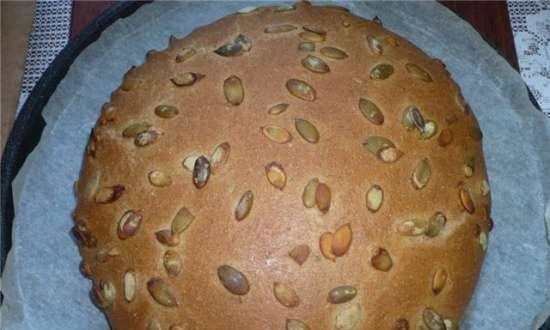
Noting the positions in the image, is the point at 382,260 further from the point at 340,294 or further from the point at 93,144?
the point at 93,144

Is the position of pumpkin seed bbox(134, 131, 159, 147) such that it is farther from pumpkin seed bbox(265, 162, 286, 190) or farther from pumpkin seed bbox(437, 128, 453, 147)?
pumpkin seed bbox(437, 128, 453, 147)

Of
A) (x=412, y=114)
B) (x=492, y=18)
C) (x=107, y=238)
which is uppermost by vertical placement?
(x=412, y=114)

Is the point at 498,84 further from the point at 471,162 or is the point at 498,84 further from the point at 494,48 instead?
the point at 471,162

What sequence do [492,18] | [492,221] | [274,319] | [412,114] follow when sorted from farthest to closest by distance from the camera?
[492,18]
[492,221]
[412,114]
[274,319]

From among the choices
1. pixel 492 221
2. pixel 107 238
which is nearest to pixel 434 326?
pixel 492 221

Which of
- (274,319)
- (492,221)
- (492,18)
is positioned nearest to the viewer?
(274,319)

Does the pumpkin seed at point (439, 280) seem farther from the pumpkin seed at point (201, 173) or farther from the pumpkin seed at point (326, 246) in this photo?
the pumpkin seed at point (201, 173)
